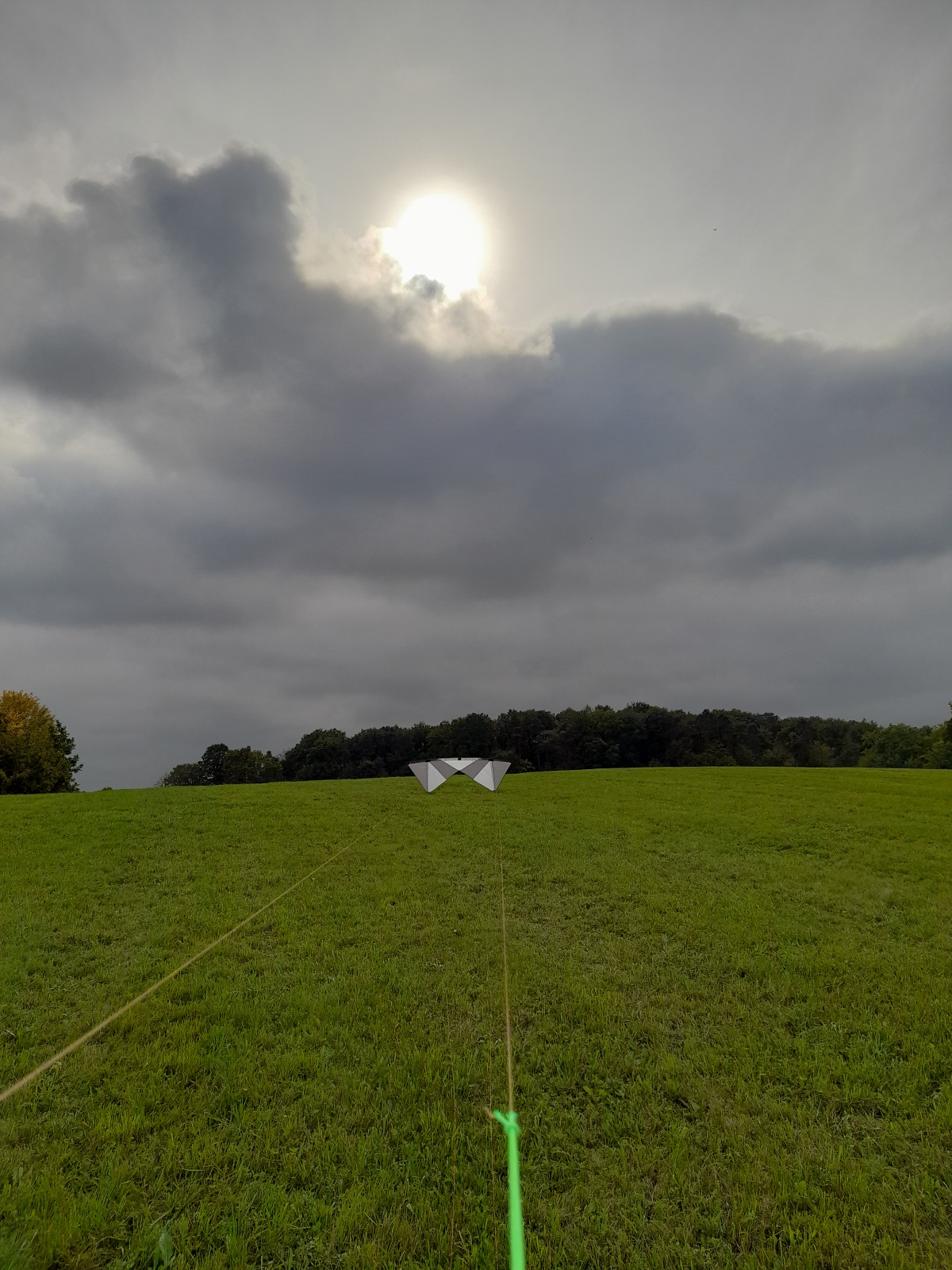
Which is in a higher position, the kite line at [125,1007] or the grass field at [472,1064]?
the kite line at [125,1007]

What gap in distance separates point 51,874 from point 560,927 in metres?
11.2

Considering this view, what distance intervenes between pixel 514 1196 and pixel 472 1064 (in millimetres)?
1778

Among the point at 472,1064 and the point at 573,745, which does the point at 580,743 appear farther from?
the point at 472,1064

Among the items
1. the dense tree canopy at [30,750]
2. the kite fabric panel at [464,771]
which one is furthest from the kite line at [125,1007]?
the dense tree canopy at [30,750]

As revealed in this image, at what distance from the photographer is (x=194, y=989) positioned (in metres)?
7.84

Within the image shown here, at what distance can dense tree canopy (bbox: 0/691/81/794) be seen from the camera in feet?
181

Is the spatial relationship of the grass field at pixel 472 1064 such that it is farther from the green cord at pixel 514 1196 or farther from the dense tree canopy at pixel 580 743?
the dense tree canopy at pixel 580 743

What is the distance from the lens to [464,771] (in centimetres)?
2381

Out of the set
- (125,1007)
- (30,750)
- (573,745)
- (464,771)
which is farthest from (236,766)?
(125,1007)

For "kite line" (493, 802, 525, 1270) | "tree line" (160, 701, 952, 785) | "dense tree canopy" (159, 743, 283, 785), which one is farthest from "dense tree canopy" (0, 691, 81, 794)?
"kite line" (493, 802, 525, 1270)

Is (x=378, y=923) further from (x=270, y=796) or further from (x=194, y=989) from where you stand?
(x=270, y=796)

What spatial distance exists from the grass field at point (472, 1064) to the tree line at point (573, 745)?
7472 centimetres

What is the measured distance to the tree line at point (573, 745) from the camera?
90.1 m

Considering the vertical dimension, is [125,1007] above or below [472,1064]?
above
